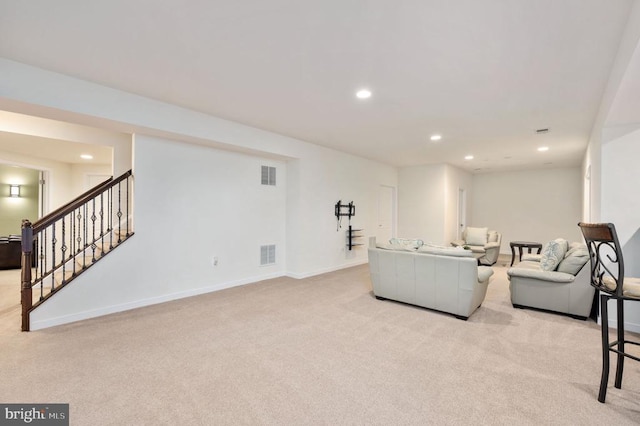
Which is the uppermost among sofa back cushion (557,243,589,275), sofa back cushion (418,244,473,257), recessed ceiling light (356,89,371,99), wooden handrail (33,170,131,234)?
recessed ceiling light (356,89,371,99)

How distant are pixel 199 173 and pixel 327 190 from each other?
8.57 ft

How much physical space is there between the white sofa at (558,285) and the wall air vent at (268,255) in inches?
148

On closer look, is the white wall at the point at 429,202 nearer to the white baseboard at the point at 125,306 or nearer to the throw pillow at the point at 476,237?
the throw pillow at the point at 476,237

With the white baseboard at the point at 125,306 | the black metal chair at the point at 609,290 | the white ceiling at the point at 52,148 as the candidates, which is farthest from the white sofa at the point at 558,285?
the white ceiling at the point at 52,148

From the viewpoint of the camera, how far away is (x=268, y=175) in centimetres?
550

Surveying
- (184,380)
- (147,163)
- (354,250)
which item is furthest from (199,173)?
(354,250)

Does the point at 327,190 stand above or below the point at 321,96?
below

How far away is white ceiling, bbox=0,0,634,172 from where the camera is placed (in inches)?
78.7

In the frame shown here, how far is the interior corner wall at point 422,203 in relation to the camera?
7.72m

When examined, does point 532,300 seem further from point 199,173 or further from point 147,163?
point 147,163

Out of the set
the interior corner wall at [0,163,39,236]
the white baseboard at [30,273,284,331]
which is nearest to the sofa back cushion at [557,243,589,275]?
the white baseboard at [30,273,284,331]

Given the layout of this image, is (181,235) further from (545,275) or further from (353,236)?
(545,275)

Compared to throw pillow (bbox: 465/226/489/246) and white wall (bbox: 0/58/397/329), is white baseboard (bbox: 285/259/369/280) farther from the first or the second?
throw pillow (bbox: 465/226/489/246)

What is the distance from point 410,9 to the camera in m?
1.95
